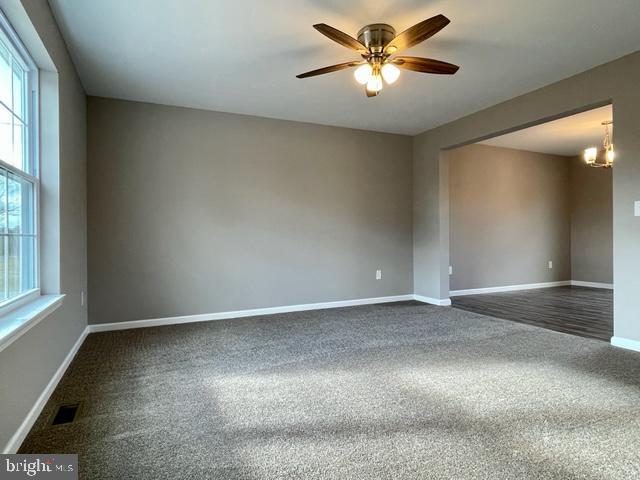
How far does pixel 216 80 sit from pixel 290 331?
2.54 metres

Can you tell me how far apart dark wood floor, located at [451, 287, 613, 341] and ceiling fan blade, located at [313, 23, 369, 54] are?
11.0 feet

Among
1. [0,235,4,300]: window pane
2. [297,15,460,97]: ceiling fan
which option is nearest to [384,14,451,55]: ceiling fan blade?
[297,15,460,97]: ceiling fan

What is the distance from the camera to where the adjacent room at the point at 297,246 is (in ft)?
5.80


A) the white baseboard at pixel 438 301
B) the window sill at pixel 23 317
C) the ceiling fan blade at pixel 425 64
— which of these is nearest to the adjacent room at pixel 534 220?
the white baseboard at pixel 438 301

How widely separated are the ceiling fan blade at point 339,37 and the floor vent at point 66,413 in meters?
2.54

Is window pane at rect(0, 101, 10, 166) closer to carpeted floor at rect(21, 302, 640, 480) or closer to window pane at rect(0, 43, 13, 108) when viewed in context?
window pane at rect(0, 43, 13, 108)

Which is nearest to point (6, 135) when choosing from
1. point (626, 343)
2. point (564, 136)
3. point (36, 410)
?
point (36, 410)

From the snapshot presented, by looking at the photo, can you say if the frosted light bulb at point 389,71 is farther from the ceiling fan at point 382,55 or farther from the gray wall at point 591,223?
the gray wall at point 591,223

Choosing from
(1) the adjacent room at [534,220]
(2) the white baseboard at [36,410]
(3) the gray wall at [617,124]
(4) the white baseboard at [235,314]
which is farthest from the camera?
(1) the adjacent room at [534,220]

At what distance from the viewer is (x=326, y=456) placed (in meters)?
1.61

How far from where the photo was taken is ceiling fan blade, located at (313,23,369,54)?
221 cm

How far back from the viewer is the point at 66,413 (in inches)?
80.2

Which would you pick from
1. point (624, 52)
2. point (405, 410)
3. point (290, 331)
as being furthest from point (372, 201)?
point (405, 410)

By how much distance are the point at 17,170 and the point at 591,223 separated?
8.39 metres
